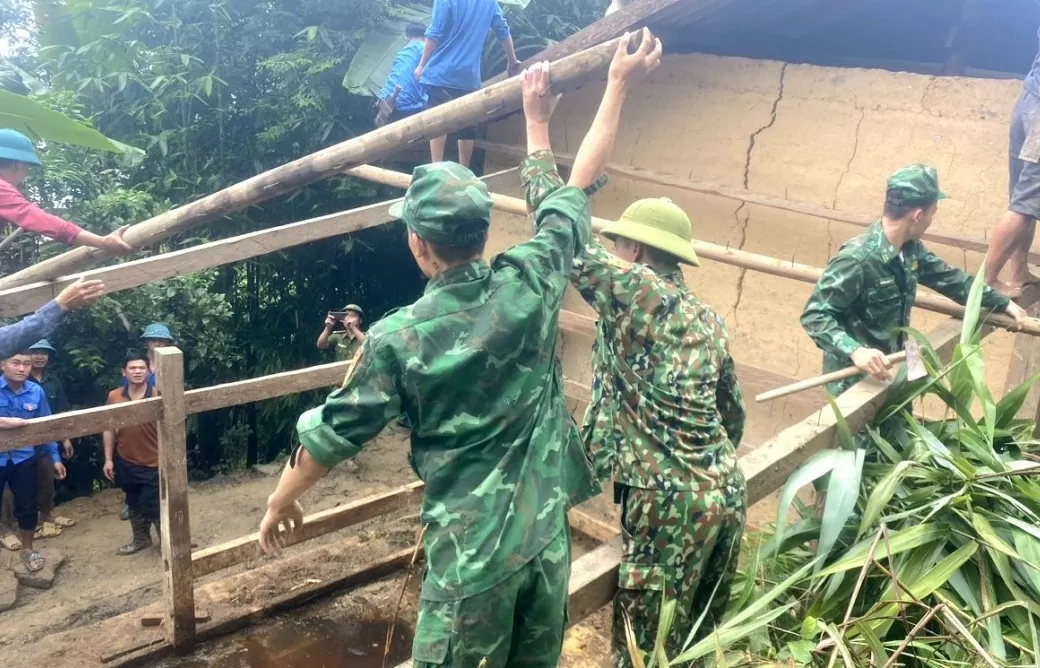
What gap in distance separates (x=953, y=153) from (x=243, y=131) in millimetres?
5910

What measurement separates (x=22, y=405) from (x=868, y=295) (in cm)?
466

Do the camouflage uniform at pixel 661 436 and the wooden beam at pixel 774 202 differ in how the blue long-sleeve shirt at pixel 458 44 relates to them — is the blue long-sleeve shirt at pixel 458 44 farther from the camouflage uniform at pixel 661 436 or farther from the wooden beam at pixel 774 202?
the camouflage uniform at pixel 661 436

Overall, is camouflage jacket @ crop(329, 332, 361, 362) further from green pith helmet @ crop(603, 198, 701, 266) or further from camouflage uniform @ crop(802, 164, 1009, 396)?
camouflage uniform @ crop(802, 164, 1009, 396)

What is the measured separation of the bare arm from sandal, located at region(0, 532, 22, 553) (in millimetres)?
4599

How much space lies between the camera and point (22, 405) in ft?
15.1

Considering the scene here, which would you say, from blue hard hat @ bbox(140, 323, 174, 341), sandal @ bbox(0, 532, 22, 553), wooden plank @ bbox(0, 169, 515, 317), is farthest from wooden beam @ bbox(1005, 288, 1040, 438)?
sandal @ bbox(0, 532, 22, 553)

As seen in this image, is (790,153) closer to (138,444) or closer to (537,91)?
(537,91)

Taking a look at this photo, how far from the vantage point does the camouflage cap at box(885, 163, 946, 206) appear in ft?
9.91

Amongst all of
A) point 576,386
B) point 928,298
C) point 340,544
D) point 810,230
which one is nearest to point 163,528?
point 340,544

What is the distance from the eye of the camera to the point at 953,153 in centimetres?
436

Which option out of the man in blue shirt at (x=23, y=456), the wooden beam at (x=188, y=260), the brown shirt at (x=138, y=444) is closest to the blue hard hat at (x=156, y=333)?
the brown shirt at (x=138, y=444)

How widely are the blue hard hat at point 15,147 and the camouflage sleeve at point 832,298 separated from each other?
3.84 m

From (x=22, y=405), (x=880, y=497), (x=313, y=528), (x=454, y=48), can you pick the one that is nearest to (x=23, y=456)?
(x=22, y=405)

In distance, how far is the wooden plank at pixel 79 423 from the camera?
2871 mm
